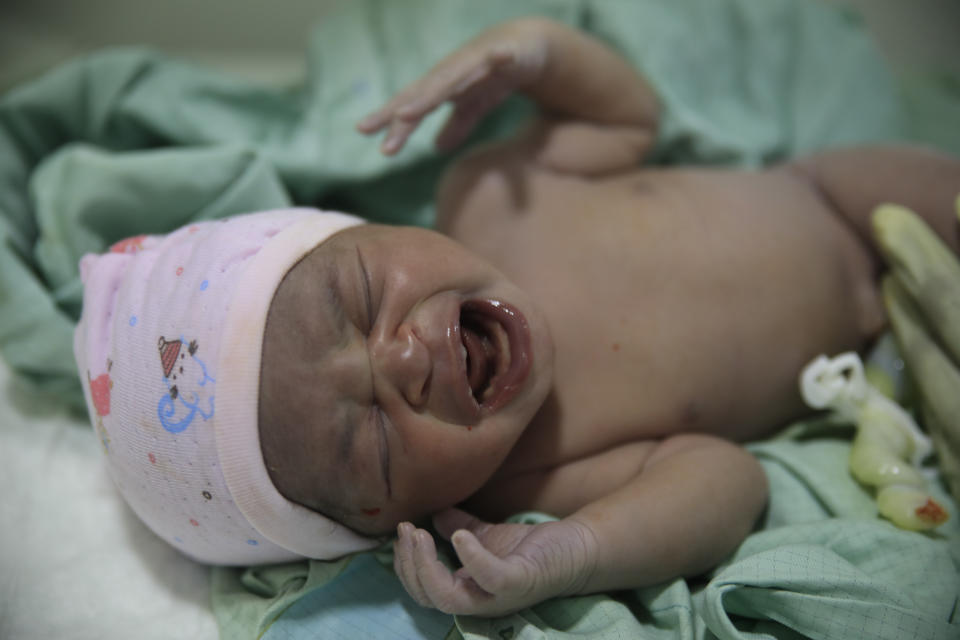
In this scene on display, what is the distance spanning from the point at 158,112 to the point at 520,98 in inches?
25.6

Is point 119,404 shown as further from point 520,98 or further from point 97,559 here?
point 520,98

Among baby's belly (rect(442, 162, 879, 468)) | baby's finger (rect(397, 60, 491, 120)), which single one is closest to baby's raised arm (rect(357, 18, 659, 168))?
baby's finger (rect(397, 60, 491, 120))

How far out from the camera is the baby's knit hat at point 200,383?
77 cm

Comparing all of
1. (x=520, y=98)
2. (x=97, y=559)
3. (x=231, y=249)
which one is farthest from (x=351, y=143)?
(x=97, y=559)

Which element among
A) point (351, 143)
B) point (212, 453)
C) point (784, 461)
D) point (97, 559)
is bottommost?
point (97, 559)

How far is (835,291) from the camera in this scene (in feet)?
3.72

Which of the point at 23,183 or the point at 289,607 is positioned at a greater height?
the point at 23,183

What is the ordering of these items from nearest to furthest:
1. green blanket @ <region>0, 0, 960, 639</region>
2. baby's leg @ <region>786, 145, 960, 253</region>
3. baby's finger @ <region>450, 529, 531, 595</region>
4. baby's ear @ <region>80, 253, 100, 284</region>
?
baby's finger @ <region>450, 529, 531, 595</region>, green blanket @ <region>0, 0, 960, 639</region>, baby's ear @ <region>80, 253, 100, 284</region>, baby's leg @ <region>786, 145, 960, 253</region>

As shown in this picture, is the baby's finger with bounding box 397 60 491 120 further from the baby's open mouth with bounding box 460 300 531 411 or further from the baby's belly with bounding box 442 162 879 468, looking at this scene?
the baby's open mouth with bounding box 460 300 531 411

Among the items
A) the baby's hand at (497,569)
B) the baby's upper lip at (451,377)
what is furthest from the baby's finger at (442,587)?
the baby's upper lip at (451,377)

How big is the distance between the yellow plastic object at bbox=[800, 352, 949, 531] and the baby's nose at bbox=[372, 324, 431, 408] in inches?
23.9

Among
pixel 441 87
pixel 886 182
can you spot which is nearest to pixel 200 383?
pixel 441 87

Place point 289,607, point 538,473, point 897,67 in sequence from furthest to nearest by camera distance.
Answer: point 897,67 < point 538,473 < point 289,607

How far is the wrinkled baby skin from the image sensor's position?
776 mm
